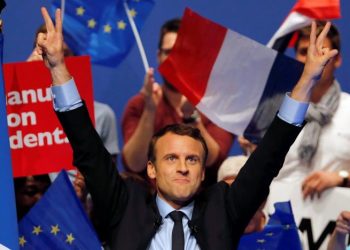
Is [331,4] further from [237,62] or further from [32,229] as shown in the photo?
[32,229]

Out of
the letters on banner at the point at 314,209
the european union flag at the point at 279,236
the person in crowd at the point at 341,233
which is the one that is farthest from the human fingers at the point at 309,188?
the european union flag at the point at 279,236

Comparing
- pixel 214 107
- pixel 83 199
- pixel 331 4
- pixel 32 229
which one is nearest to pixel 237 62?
pixel 214 107

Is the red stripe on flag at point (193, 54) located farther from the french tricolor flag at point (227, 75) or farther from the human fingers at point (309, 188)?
the human fingers at point (309, 188)

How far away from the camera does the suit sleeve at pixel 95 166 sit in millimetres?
3082

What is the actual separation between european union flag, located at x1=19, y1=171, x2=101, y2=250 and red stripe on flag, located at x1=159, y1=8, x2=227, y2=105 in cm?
86

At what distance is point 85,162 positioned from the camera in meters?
3.12

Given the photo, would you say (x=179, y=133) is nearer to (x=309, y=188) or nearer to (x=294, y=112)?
(x=294, y=112)

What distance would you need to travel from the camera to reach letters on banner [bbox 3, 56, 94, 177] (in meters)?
3.86

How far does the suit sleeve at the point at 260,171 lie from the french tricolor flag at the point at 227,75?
98 centimetres

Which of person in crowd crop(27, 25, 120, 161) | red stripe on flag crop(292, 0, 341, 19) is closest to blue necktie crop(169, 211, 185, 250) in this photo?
person in crowd crop(27, 25, 120, 161)

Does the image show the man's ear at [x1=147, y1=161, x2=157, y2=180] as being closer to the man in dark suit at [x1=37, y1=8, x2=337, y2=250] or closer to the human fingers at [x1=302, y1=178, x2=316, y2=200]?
the man in dark suit at [x1=37, y1=8, x2=337, y2=250]

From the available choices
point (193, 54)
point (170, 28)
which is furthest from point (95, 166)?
point (170, 28)

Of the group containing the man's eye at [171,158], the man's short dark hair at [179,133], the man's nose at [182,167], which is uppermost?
the man's short dark hair at [179,133]

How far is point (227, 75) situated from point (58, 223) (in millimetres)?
1088
